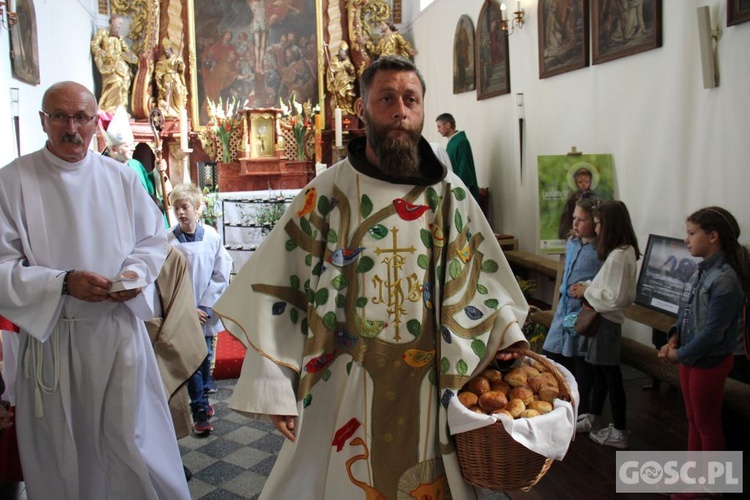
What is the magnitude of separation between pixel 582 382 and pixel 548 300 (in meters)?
3.01

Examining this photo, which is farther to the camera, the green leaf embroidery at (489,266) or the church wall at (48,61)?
the church wall at (48,61)

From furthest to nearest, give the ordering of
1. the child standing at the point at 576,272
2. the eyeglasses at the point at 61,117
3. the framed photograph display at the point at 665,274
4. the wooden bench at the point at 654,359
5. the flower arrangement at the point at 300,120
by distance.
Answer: the flower arrangement at the point at 300,120
the framed photograph display at the point at 665,274
the child standing at the point at 576,272
the wooden bench at the point at 654,359
the eyeglasses at the point at 61,117

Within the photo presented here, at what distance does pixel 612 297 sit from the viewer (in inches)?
150

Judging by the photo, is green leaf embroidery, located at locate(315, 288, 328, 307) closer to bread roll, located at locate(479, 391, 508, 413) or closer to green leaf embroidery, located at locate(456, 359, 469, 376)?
green leaf embroidery, located at locate(456, 359, 469, 376)

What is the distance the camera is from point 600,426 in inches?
168

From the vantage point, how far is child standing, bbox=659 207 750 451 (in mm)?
3078

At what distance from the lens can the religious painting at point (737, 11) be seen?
157 inches

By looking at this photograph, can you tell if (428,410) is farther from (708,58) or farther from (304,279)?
(708,58)

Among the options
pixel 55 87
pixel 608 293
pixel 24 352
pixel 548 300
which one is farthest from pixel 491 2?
pixel 24 352

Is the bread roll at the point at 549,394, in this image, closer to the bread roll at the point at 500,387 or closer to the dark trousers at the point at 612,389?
the bread roll at the point at 500,387

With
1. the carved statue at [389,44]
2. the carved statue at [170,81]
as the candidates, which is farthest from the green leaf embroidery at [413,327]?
the carved statue at [389,44]

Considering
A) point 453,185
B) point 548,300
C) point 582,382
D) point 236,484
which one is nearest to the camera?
point 453,185

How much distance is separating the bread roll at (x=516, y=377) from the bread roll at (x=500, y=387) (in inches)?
0.6

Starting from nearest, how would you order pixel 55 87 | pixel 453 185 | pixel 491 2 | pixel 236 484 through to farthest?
pixel 453 185, pixel 55 87, pixel 236 484, pixel 491 2
